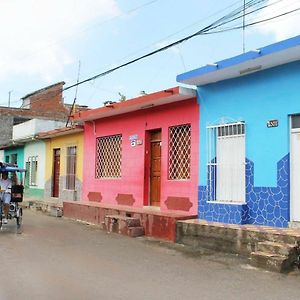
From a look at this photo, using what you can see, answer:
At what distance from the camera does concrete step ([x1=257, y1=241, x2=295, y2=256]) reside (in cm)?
802

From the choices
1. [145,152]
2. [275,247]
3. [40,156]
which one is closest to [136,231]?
[145,152]

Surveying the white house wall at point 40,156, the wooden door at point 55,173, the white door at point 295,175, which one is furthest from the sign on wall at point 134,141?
the white house wall at point 40,156

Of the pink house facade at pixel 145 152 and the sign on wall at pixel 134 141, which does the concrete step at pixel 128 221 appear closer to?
the pink house facade at pixel 145 152

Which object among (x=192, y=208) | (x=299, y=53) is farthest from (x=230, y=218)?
(x=299, y=53)

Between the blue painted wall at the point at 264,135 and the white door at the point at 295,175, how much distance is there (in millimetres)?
112

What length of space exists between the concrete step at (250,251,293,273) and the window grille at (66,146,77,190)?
38.2 feet

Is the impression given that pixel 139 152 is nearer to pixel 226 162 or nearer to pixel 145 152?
pixel 145 152

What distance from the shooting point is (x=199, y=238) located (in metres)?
10.4

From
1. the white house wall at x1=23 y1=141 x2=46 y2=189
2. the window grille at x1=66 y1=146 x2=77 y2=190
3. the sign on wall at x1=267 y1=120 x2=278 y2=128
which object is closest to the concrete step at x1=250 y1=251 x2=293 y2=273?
the sign on wall at x1=267 y1=120 x2=278 y2=128

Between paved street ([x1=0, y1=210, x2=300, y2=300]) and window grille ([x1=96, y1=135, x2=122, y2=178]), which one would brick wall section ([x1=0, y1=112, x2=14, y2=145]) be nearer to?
window grille ([x1=96, y1=135, x2=122, y2=178])

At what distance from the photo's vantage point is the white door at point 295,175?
30.9ft

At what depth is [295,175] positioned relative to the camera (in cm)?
949

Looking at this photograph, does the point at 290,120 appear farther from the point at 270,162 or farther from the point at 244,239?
the point at 244,239

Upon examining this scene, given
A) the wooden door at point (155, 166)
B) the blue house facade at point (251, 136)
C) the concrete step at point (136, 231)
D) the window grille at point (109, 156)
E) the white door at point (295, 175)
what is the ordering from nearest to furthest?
the white door at point (295, 175)
the blue house facade at point (251, 136)
the concrete step at point (136, 231)
the wooden door at point (155, 166)
the window grille at point (109, 156)
